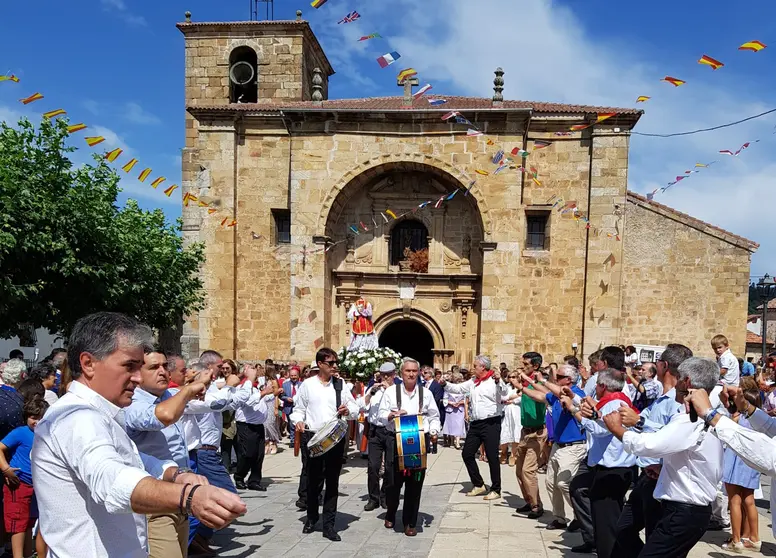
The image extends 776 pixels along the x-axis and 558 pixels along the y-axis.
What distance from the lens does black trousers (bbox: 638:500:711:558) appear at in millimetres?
4090

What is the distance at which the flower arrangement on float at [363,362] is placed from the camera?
11547mm

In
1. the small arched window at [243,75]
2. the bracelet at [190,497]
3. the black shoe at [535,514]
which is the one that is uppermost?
the small arched window at [243,75]

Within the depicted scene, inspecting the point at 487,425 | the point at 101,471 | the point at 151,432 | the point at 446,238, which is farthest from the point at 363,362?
the point at 101,471

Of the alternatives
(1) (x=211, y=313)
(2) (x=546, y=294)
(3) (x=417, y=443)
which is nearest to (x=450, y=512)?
(3) (x=417, y=443)

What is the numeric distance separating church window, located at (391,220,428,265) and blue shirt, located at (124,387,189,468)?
51.1 feet

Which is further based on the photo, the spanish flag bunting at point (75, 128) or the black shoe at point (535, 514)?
the spanish flag bunting at point (75, 128)

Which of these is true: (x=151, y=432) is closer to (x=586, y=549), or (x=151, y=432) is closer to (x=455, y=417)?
(x=586, y=549)

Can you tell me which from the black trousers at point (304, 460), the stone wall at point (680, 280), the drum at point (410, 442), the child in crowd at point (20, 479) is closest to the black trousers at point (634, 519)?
the drum at point (410, 442)

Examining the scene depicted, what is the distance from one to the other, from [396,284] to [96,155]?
9.51 metres

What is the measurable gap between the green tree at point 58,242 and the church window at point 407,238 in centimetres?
754

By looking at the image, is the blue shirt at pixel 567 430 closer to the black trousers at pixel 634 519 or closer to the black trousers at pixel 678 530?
the black trousers at pixel 634 519

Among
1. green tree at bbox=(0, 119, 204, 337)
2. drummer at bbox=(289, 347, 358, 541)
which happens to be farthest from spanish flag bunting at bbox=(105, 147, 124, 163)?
drummer at bbox=(289, 347, 358, 541)

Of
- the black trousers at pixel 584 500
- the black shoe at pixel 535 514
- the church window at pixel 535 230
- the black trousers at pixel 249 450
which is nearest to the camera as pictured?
the black trousers at pixel 584 500

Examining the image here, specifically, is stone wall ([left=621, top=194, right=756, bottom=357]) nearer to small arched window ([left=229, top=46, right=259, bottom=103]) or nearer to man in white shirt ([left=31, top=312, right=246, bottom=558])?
small arched window ([left=229, top=46, right=259, bottom=103])
